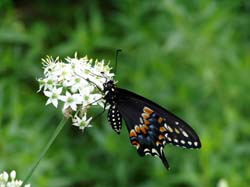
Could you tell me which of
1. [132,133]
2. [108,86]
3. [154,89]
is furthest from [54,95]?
[154,89]

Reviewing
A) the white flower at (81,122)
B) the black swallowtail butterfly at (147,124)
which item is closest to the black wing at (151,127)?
the black swallowtail butterfly at (147,124)

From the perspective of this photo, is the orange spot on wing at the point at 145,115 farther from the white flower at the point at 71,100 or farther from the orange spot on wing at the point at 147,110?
the white flower at the point at 71,100

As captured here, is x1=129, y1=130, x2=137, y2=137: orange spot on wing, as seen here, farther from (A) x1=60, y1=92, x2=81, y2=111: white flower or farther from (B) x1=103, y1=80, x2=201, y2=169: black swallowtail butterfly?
(A) x1=60, y1=92, x2=81, y2=111: white flower

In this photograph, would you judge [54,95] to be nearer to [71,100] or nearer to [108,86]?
[71,100]

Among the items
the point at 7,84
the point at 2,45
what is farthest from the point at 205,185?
the point at 2,45

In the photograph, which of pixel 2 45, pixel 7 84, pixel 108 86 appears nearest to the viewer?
pixel 108 86

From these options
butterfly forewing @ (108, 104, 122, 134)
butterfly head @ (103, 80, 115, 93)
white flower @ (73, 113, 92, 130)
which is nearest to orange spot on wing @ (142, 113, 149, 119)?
butterfly forewing @ (108, 104, 122, 134)

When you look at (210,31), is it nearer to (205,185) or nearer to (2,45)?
(205,185)
